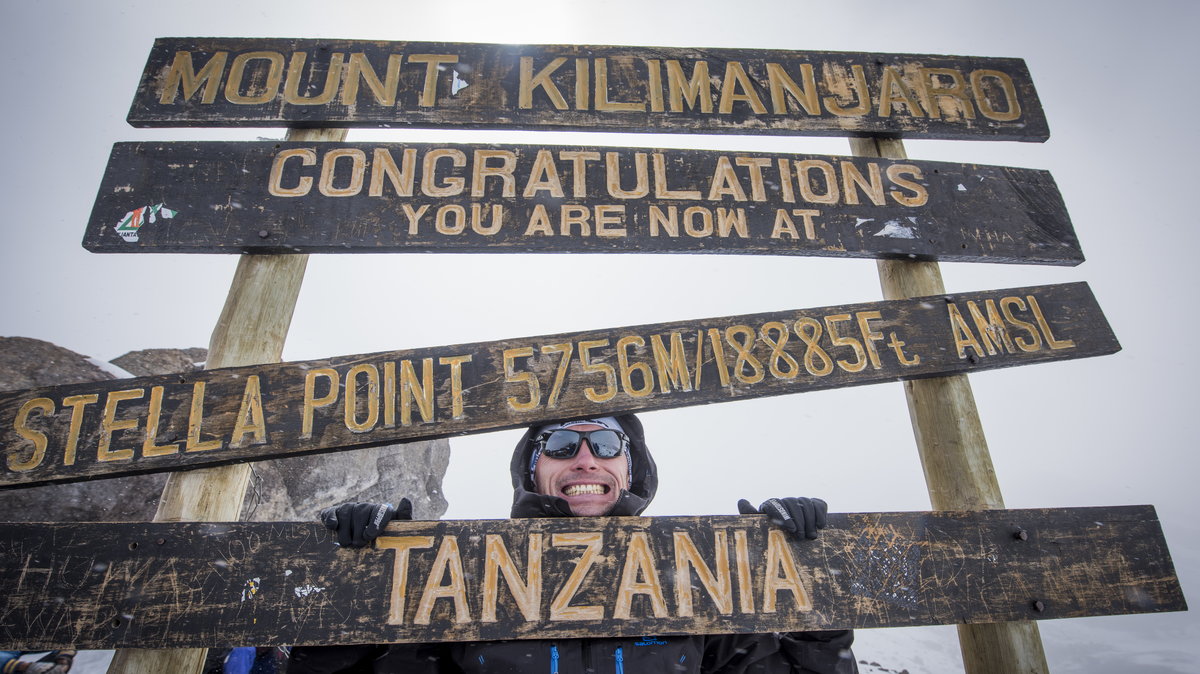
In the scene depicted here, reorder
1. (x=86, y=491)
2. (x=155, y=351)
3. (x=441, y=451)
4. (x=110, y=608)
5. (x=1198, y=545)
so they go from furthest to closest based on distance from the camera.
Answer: (x=1198, y=545) → (x=441, y=451) → (x=155, y=351) → (x=86, y=491) → (x=110, y=608)

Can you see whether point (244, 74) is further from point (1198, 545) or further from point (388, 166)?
point (1198, 545)

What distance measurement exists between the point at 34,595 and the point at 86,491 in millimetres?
6453

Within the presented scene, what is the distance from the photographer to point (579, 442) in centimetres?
323

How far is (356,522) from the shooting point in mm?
2242

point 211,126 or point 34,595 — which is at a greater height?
point 211,126

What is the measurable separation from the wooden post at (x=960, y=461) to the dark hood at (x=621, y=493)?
1.47 meters

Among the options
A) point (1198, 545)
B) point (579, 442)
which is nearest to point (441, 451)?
point (579, 442)

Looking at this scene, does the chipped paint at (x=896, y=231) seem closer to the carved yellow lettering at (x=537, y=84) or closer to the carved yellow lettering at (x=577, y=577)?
the carved yellow lettering at (x=537, y=84)

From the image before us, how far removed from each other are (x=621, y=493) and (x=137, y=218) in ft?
9.42

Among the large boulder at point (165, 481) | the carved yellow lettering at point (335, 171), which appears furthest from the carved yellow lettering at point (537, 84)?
the large boulder at point (165, 481)

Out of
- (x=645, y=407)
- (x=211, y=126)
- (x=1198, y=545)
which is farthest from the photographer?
(x=1198, y=545)

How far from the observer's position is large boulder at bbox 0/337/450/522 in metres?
6.68

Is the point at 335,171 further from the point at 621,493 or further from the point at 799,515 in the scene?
the point at 799,515

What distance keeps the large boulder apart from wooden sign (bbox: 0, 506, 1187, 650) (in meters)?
3.20
